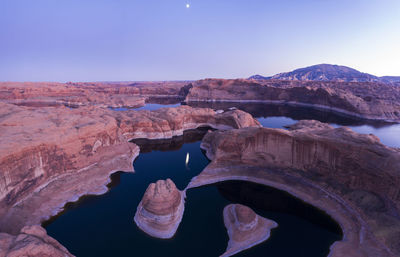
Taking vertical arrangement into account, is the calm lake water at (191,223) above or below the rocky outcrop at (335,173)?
below

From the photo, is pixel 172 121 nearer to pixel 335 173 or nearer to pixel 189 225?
pixel 189 225

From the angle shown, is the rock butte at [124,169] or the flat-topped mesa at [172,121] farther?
the flat-topped mesa at [172,121]

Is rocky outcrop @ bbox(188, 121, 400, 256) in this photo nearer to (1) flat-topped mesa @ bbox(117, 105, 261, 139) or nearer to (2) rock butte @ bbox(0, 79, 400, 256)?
(2) rock butte @ bbox(0, 79, 400, 256)

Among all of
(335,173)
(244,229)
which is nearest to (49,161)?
(244,229)

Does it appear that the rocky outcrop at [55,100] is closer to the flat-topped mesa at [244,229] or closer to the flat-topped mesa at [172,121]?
the flat-topped mesa at [172,121]

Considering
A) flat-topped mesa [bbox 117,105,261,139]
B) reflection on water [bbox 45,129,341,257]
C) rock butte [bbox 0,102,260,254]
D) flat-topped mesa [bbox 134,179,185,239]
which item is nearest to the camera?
reflection on water [bbox 45,129,341,257]

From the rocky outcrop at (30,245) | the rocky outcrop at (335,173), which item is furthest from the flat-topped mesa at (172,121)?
the rocky outcrop at (30,245)

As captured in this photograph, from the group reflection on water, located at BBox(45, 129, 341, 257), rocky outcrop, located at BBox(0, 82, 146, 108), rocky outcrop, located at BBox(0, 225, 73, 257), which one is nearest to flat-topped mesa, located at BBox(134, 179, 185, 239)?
reflection on water, located at BBox(45, 129, 341, 257)
